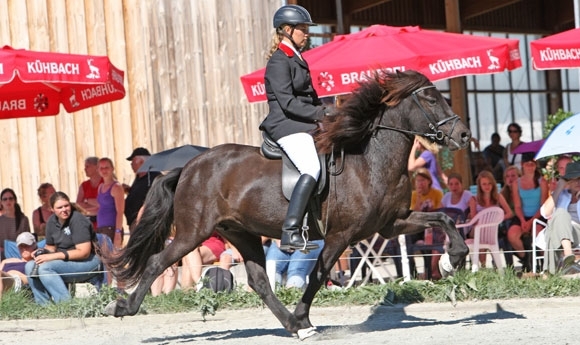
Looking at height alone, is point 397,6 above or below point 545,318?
above

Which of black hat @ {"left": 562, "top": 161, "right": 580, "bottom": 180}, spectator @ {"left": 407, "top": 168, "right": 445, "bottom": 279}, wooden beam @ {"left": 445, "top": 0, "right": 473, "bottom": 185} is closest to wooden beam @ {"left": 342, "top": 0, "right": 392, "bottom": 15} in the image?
wooden beam @ {"left": 445, "top": 0, "right": 473, "bottom": 185}

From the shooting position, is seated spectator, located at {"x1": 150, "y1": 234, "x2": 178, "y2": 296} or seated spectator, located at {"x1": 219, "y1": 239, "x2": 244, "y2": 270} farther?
seated spectator, located at {"x1": 219, "y1": 239, "x2": 244, "y2": 270}

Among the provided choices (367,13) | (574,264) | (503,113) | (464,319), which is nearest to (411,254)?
(574,264)

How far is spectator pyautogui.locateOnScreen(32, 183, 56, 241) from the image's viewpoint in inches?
601

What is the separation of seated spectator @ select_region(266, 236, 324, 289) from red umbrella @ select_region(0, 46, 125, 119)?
112 inches

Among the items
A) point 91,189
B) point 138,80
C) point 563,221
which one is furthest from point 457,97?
point 563,221

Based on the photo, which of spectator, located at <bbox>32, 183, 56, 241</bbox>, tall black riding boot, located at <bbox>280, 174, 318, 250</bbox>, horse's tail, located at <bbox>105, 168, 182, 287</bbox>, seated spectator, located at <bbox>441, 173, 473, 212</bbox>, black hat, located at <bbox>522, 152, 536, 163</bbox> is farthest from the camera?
black hat, located at <bbox>522, 152, 536, 163</bbox>

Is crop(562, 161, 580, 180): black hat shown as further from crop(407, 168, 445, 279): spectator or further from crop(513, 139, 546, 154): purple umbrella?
crop(513, 139, 546, 154): purple umbrella

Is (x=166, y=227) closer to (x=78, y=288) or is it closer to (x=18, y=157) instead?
(x=78, y=288)

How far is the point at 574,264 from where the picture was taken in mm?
11977

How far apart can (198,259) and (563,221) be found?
4032 millimetres

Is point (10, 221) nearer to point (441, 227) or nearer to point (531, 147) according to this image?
point (441, 227)

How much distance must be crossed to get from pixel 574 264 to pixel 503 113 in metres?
19.9

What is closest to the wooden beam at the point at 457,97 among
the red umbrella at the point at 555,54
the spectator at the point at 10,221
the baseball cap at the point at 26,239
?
the red umbrella at the point at 555,54
